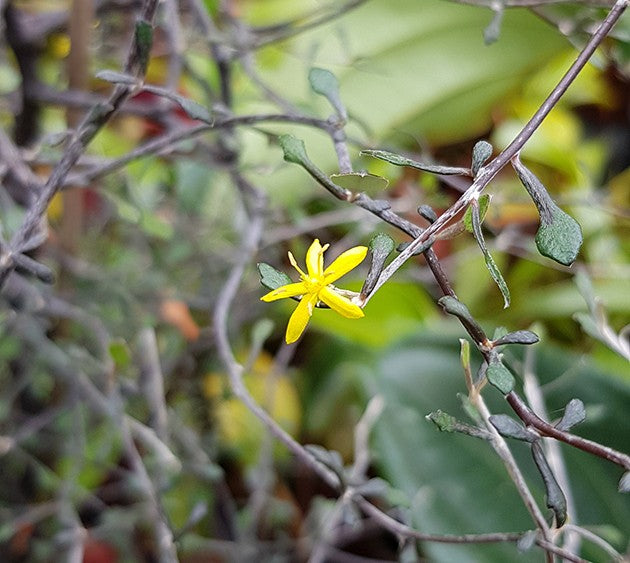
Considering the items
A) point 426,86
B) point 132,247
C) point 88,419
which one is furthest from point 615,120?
point 88,419

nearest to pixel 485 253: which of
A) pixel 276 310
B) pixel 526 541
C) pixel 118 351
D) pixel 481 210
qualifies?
pixel 481 210

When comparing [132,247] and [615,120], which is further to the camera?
[615,120]

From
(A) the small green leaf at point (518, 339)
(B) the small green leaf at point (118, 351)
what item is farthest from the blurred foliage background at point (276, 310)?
(A) the small green leaf at point (518, 339)

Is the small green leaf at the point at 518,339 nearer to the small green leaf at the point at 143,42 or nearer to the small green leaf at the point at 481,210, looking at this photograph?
the small green leaf at the point at 481,210

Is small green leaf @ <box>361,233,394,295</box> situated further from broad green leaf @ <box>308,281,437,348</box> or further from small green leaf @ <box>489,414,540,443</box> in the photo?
broad green leaf @ <box>308,281,437,348</box>

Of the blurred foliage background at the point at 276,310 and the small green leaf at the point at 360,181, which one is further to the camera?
the blurred foliage background at the point at 276,310

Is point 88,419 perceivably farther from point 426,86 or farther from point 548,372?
point 426,86
